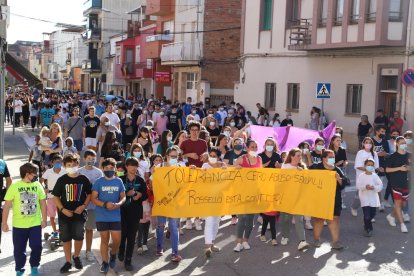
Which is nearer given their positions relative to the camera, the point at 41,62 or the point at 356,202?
the point at 356,202

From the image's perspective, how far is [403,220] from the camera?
1145cm

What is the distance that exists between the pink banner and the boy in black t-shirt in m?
6.19

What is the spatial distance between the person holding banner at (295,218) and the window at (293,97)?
17920 mm

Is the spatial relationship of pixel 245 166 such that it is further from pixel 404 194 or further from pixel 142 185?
pixel 404 194

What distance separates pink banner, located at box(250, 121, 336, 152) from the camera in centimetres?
1382

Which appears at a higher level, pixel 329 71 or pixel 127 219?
pixel 329 71

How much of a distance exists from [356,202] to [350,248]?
105 inches

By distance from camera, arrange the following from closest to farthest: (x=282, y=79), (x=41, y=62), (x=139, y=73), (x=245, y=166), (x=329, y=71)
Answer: (x=245, y=166), (x=329, y=71), (x=282, y=79), (x=139, y=73), (x=41, y=62)

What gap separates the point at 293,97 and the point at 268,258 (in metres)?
19.3

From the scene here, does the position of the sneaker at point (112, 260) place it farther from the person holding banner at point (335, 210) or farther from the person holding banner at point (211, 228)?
the person holding banner at point (335, 210)

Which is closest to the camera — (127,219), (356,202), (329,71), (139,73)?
(127,219)

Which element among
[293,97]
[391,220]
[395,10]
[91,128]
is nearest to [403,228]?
[391,220]

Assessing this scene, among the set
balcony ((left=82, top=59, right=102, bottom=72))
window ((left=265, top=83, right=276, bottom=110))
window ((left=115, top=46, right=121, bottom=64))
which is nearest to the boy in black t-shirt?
window ((left=265, top=83, right=276, bottom=110))

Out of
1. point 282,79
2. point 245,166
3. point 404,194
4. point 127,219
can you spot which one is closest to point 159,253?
point 127,219
